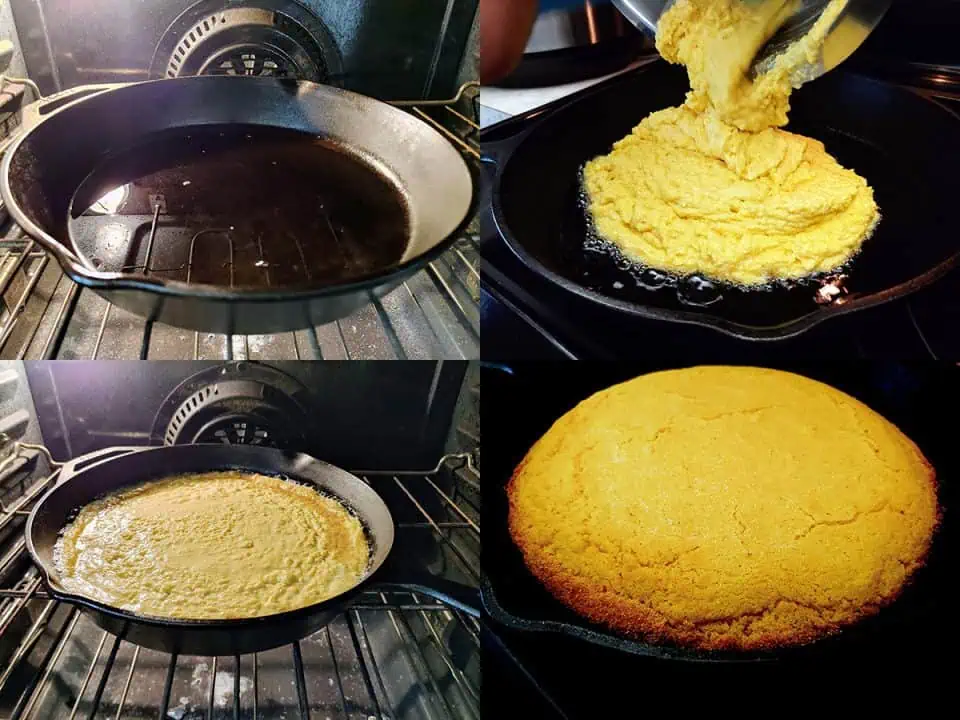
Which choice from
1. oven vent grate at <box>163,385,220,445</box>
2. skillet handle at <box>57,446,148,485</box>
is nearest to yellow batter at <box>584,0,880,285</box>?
oven vent grate at <box>163,385,220,445</box>

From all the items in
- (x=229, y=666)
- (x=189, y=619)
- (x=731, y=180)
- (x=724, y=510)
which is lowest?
(x=229, y=666)

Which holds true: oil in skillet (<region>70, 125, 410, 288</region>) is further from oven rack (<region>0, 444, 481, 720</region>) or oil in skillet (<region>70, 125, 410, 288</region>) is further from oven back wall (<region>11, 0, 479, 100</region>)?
oven rack (<region>0, 444, 481, 720</region>)

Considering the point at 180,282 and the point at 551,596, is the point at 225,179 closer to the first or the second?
the point at 180,282

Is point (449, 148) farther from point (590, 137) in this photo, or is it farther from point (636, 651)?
point (636, 651)

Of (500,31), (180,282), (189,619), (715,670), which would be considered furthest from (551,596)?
(500,31)

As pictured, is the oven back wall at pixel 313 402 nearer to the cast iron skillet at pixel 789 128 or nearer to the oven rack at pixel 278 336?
the oven rack at pixel 278 336

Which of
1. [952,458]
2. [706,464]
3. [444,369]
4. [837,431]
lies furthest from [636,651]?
[444,369]

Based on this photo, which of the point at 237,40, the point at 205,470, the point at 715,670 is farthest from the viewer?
the point at 205,470
